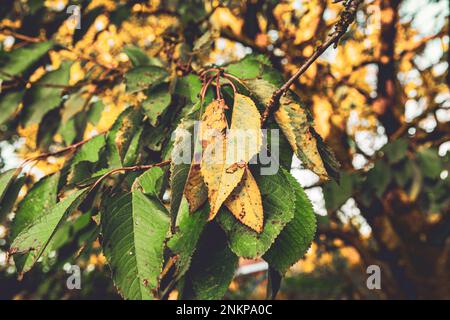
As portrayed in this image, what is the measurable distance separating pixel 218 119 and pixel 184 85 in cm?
29

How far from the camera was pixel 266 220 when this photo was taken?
1.40ft

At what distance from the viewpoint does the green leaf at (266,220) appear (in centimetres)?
41

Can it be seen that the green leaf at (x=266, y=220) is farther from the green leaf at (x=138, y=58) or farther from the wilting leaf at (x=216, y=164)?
the green leaf at (x=138, y=58)

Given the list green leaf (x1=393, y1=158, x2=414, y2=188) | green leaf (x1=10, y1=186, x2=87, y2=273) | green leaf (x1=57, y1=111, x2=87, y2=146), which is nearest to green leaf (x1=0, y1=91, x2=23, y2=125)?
green leaf (x1=57, y1=111, x2=87, y2=146)

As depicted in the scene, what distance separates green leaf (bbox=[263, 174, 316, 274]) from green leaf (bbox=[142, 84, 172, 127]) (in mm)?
285

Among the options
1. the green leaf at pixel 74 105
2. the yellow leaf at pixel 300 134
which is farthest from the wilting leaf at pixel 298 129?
the green leaf at pixel 74 105

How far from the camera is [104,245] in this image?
1.51 ft

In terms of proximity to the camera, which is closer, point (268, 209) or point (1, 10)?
point (268, 209)

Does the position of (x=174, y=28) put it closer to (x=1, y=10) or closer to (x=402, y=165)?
(x=1, y=10)

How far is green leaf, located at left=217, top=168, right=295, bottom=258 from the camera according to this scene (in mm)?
408

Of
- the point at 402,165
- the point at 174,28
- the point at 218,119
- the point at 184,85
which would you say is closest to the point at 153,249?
the point at 218,119

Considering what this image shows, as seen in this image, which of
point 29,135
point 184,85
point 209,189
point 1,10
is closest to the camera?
point 209,189

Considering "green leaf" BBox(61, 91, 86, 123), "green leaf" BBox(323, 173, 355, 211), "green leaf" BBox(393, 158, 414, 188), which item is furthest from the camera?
"green leaf" BBox(393, 158, 414, 188)

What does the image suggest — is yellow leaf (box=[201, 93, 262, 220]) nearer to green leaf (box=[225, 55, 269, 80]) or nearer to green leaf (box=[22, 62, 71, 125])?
green leaf (box=[225, 55, 269, 80])
